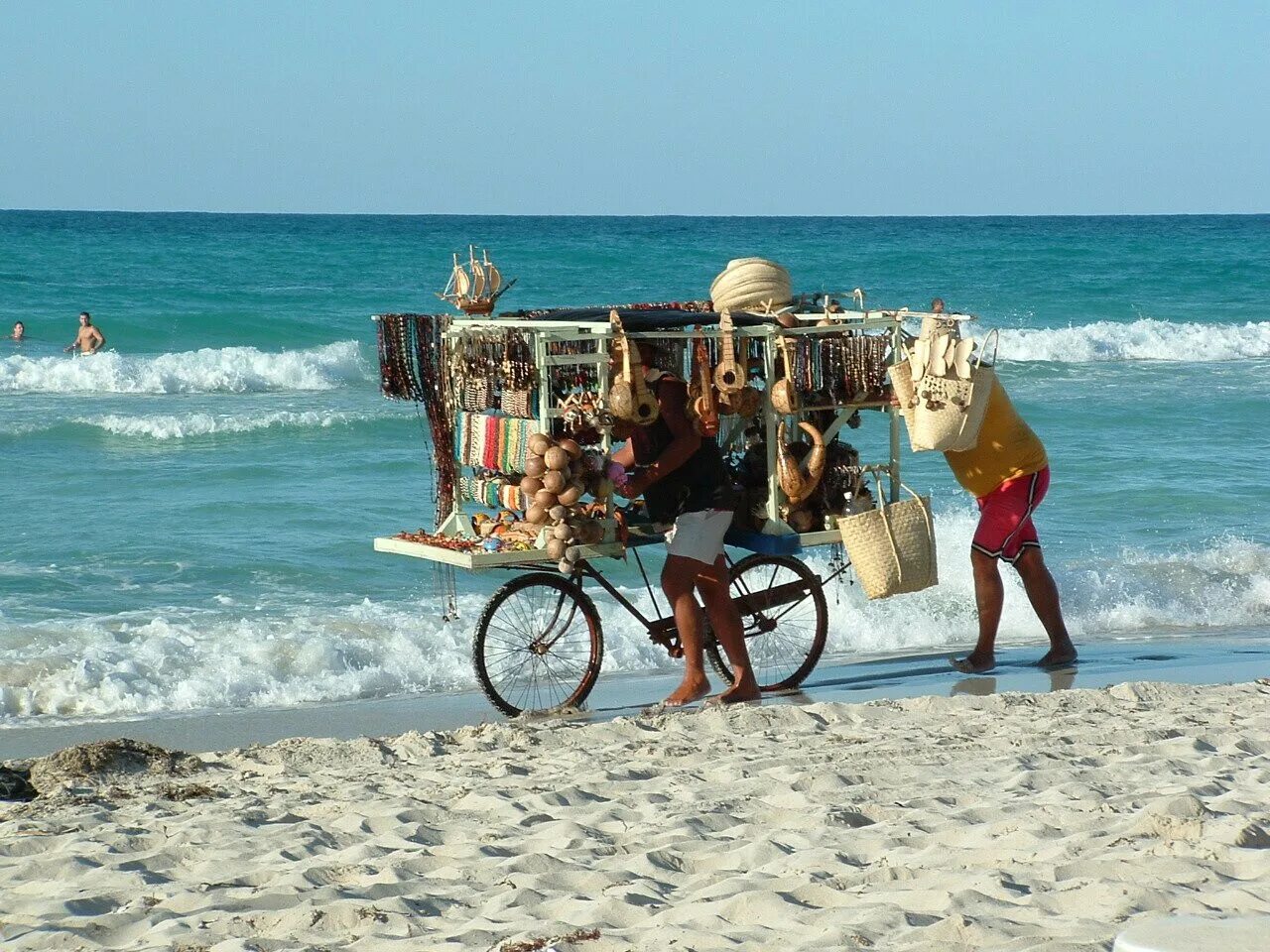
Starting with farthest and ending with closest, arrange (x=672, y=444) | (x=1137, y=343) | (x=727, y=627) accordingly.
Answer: (x=1137, y=343) → (x=727, y=627) → (x=672, y=444)

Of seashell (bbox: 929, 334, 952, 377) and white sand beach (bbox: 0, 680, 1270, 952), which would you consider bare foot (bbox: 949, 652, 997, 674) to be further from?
seashell (bbox: 929, 334, 952, 377)

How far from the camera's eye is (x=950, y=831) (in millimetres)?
4496

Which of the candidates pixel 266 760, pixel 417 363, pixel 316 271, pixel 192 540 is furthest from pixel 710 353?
pixel 316 271

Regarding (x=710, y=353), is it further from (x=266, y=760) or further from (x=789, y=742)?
(x=266, y=760)

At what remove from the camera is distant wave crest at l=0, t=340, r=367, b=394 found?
20.4 metres

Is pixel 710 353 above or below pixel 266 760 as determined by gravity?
above

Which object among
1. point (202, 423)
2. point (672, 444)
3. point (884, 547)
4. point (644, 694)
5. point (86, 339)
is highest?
point (86, 339)

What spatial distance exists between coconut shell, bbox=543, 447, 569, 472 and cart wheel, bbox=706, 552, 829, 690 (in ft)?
3.83

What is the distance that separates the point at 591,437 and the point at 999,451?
198 cm

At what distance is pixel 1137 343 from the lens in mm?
26766

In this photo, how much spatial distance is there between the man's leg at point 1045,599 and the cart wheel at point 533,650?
6.61ft

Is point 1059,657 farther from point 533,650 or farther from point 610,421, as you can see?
point 610,421

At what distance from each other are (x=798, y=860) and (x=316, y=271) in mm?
34928

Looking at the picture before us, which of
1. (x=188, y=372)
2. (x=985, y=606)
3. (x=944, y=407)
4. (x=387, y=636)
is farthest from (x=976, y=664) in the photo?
(x=188, y=372)
